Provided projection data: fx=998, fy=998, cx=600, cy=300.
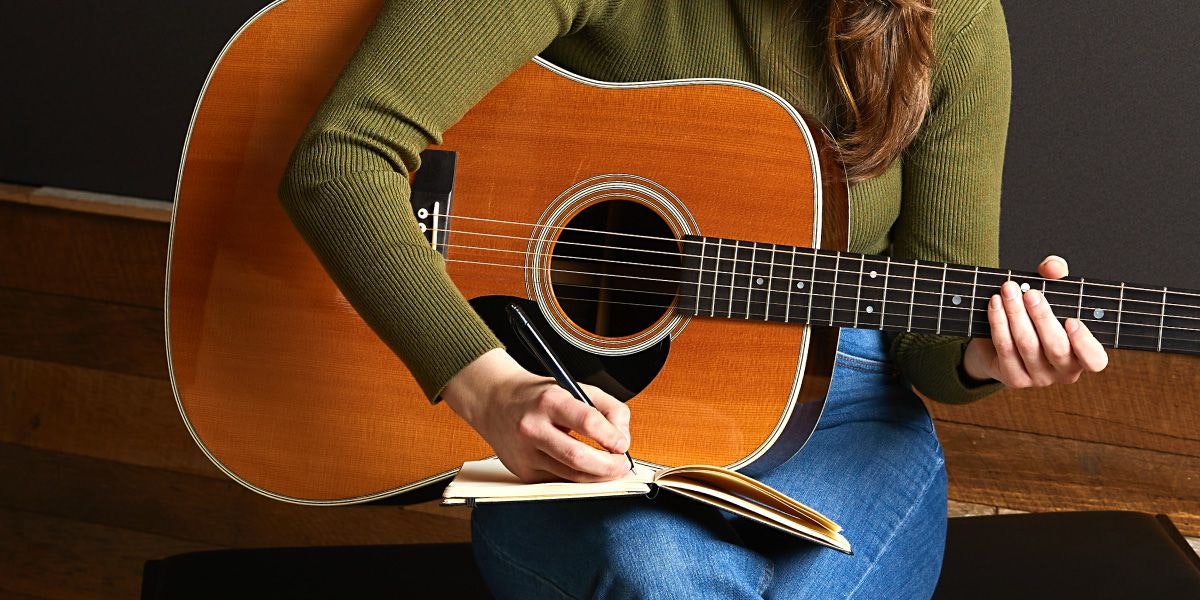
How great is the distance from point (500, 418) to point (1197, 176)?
1.26 metres

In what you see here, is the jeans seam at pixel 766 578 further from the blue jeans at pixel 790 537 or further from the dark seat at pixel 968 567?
the dark seat at pixel 968 567

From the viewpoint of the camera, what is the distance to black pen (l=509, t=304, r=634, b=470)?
91cm

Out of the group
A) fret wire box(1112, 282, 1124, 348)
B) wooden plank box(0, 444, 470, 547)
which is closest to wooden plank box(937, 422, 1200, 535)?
fret wire box(1112, 282, 1124, 348)

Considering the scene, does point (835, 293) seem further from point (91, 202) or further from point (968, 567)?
point (91, 202)

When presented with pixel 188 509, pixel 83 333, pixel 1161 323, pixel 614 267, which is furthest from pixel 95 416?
pixel 1161 323

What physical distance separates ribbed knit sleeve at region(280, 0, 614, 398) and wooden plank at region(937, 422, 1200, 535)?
3.83ft

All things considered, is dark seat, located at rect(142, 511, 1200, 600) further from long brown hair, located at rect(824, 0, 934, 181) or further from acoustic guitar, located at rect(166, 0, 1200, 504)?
long brown hair, located at rect(824, 0, 934, 181)

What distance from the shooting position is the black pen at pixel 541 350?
0.91 m

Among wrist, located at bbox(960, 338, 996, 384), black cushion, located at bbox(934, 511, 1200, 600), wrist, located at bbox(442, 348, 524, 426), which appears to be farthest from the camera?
black cushion, located at bbox(934, 511, 1200, 600)

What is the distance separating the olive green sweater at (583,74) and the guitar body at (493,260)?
0.19 feet

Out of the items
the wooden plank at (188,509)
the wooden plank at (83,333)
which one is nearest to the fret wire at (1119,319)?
the wooden plank at (188,509)

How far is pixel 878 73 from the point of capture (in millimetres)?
1033

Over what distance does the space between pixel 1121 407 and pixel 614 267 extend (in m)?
1.12

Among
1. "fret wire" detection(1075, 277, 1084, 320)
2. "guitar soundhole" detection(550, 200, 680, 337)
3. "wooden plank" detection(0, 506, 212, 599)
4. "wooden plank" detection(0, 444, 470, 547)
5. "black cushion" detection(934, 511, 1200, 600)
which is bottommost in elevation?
"wooden plank" detection(0, 506, 212, 599)
